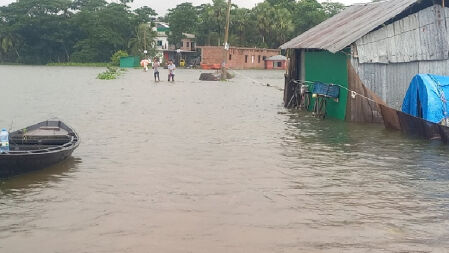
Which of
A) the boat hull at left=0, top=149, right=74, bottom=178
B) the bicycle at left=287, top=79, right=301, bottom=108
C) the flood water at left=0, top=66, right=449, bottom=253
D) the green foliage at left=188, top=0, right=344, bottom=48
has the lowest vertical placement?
the flood water at left=0, top=66, right=449, bottom=253

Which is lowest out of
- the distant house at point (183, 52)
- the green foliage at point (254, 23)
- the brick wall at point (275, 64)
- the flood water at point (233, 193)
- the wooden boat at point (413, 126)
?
the flood water at point (233, 193)

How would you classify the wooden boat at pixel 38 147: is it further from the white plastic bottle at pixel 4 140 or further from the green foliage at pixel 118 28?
the green foliage at pixel 118 28

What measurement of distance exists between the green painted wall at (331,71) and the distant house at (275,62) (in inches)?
1982

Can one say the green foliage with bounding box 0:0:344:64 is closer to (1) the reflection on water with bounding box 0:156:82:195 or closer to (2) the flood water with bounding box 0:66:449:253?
(2) the flood water with bounding box 0:66:449:253

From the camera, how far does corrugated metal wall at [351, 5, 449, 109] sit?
16.3m

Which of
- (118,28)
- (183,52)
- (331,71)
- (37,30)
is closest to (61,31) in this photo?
(37,30)

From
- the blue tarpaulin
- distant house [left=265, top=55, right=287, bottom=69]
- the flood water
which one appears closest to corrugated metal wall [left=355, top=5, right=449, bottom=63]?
the blue tarpaulin

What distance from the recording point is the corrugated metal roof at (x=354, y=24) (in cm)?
1585

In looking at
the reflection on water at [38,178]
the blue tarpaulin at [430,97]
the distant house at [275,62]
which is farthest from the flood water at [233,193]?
the distant house at [275,62]

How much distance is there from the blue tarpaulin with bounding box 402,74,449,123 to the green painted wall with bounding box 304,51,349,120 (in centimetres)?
277

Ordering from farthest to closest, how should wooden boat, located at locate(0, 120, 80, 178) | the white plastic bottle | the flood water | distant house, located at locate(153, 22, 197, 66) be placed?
distant house, located at locate(153, 22, 197, 66) → the white plastic bottle → wooden boat, located at locate(0, 120, 80, 178) → the flood water

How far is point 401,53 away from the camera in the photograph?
54.0ft

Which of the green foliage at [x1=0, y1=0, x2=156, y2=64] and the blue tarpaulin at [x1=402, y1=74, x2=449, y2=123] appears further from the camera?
the green foliage at [x1=0, y1=0, x2=156, y2=64]

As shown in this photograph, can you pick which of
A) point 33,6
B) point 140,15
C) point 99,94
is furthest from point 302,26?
point 99,94
